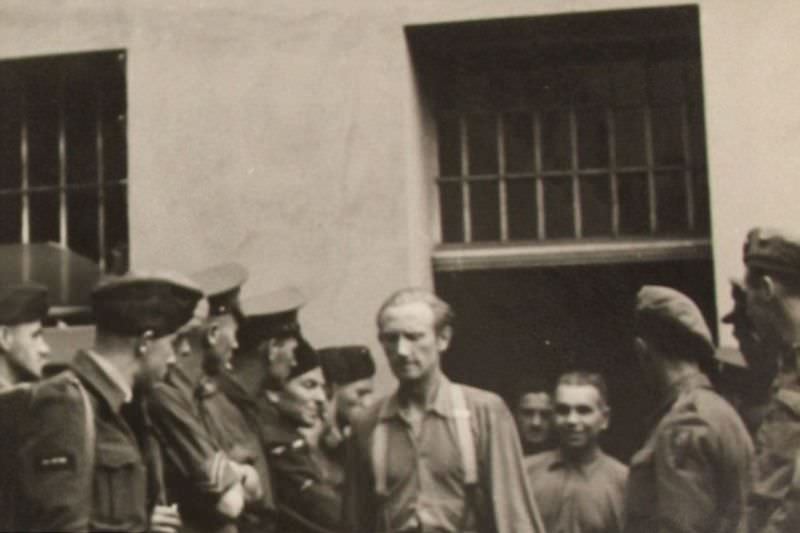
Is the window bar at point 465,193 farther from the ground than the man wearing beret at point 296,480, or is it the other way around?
the window bar at point 465,193

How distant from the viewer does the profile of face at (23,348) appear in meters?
3.92

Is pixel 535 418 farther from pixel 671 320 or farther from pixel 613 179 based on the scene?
pixel 613 179

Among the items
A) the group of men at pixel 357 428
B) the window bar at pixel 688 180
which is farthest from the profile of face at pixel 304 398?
the window bar at pixel 688 180

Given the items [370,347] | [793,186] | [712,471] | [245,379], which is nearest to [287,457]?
[245,379]

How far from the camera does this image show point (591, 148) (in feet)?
16.3

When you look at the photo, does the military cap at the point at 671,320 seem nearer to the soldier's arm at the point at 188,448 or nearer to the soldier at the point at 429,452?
the soldier at the point at 429,452

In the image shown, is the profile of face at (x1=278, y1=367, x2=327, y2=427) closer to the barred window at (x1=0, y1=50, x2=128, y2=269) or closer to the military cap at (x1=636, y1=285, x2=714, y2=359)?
the barred window at (x1=0, y1=50, x2=128, y2=269)

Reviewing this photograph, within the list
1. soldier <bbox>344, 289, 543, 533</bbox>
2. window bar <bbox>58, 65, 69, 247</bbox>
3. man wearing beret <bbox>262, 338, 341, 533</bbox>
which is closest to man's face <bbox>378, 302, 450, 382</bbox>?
soldier <bbox>344, 289, 543, 533</bbox>

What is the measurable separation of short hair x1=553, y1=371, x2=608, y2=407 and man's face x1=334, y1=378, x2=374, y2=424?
23.7 inches

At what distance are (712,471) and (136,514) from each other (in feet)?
4.80

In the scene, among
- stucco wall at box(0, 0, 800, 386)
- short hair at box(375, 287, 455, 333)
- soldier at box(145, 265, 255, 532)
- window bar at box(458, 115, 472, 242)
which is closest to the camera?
soldier at box(145, 265, 255, 532)

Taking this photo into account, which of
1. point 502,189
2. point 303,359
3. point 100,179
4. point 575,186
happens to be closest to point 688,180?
point 575,186

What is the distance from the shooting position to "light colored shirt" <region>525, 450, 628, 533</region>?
167 inches

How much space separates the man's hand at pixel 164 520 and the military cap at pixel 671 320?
1.40 meters
